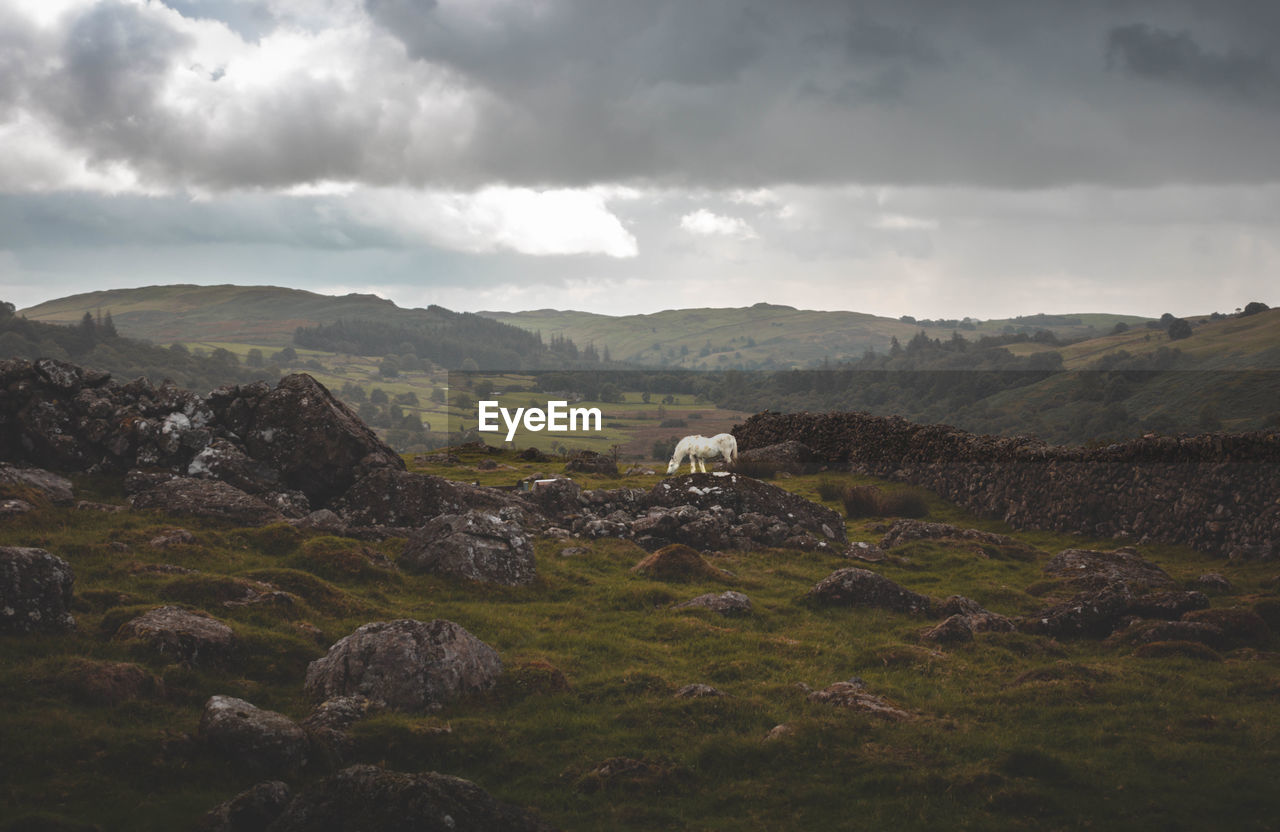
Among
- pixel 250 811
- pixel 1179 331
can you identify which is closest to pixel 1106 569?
pixel 250 811

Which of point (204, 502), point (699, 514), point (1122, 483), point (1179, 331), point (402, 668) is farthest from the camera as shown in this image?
point (1179, 331)

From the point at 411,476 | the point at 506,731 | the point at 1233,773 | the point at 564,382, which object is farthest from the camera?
the point at 564,382

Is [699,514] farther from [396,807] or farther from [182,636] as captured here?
[396,807]

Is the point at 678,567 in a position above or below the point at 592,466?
below

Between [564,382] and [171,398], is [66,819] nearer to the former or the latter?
[171,398]

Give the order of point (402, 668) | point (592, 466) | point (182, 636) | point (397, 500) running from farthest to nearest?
point (592, 466) → point (397, 500) → point (182, 636) → point (402, 668)

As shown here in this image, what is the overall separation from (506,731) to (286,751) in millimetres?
2921

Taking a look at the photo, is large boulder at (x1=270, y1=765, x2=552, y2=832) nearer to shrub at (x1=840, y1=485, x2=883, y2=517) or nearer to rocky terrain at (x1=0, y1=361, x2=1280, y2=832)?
rocky terrain at (x1=0, y1=361, x2=1280, y2=832)

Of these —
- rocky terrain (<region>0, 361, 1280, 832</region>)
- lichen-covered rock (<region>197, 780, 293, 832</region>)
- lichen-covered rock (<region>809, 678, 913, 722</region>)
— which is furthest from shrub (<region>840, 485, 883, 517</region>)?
lichen-covered rock (<region>197, 780, 293, 832</region>)

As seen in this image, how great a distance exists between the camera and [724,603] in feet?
60.4

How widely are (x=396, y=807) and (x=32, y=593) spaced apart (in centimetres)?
772

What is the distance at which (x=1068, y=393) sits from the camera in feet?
378

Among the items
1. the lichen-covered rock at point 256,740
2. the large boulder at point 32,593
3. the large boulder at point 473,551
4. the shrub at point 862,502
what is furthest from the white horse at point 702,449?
the lichen-covered rock at point 256,740

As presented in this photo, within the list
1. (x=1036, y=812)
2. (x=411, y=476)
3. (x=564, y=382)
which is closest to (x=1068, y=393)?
(x=564, y=382)
